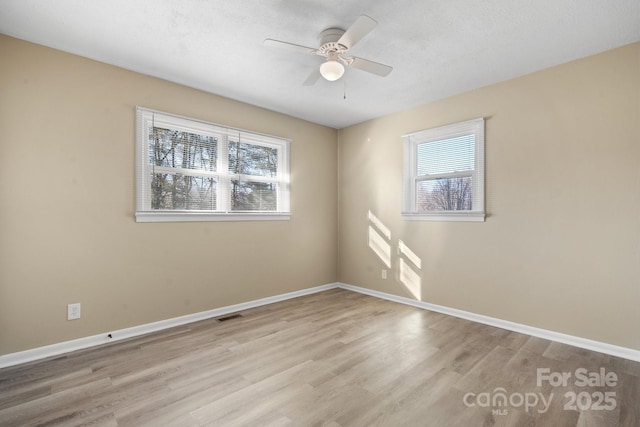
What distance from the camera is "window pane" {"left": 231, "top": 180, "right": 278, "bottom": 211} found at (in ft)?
12.5

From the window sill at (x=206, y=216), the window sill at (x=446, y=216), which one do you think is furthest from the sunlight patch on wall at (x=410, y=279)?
the window sill at (x=206, y=216)

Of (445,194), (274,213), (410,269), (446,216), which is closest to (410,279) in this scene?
(410,269)

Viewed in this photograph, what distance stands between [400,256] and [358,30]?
295 centimetres

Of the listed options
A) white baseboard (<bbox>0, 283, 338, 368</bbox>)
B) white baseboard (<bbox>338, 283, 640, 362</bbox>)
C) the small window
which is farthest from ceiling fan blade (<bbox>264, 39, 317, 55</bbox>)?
white baseboard (<bbox>338, 283, 640, 362</bbox>)

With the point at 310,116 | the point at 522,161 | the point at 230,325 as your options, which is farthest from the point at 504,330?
the point at 310,116

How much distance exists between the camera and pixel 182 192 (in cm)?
335

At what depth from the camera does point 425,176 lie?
3.98 metres

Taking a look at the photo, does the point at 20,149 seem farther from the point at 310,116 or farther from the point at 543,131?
the point at 543,131

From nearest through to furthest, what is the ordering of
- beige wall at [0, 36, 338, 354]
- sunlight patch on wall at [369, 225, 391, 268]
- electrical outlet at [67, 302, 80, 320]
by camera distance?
beige wall at [0, 36, 338, 354] < electrical outlet at [67, 302, 80, 320] < sunlight patch on wall at [369, 225, 391, 268]

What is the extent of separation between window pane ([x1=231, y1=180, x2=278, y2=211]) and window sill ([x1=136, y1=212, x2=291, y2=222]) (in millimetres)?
98

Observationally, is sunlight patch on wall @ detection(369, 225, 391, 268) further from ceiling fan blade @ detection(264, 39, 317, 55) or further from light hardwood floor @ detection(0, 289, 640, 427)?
ceiling fan blade @ detection(264, 39, 317, 55)

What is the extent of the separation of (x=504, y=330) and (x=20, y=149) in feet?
15.4

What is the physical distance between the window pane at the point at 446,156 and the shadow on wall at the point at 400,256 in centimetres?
96

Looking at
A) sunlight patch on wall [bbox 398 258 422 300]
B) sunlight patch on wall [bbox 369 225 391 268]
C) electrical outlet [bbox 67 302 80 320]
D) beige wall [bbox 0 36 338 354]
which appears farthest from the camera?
sunlight patch on wall [bbox 369 225 391 268]
